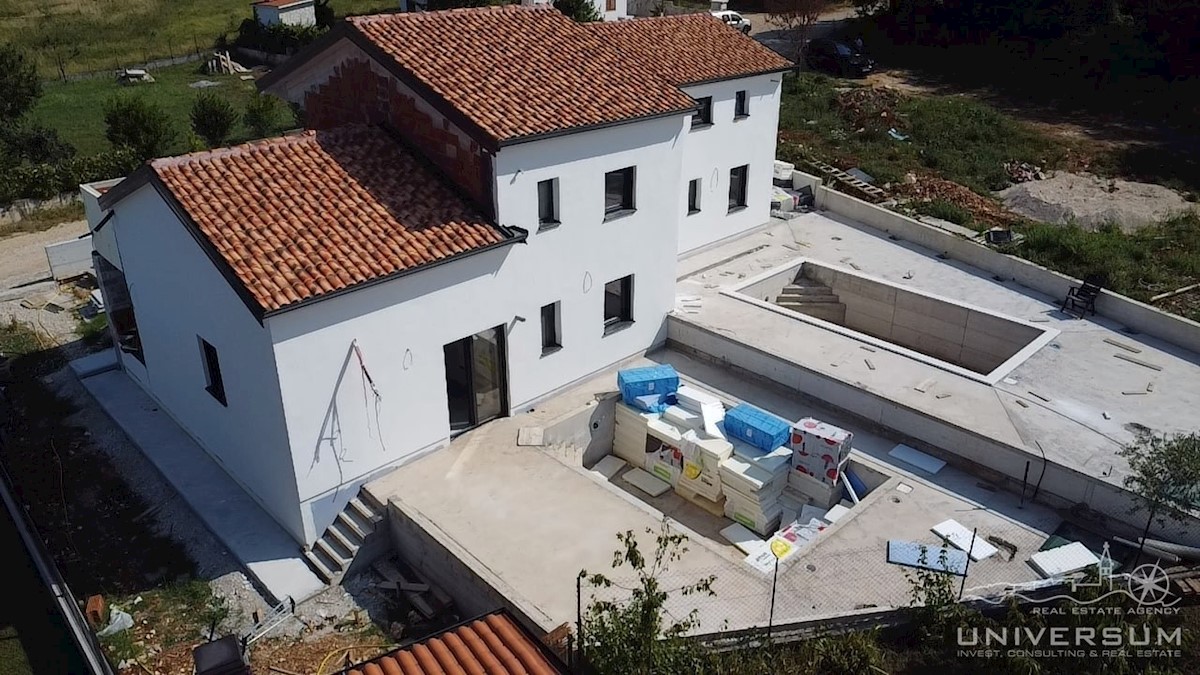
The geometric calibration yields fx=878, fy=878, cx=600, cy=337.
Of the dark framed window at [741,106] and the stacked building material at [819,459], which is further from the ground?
the dark framed window at [741,106]

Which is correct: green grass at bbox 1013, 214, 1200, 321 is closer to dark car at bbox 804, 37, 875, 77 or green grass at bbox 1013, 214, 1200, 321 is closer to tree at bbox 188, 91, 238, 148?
dark car at bbox 804, 37, 875, 77

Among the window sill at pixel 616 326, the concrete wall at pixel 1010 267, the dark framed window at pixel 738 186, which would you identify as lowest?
the concrete wall at pixel 1010 267

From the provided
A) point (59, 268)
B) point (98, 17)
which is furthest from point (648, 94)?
point (98, 17)

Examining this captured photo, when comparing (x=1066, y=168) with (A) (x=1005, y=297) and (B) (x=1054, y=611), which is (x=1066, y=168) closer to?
(A) (x=1005, y=297)

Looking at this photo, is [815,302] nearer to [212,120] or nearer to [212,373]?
[212,373]

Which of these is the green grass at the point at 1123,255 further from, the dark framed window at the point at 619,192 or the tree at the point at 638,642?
the tree at the point at 638,642

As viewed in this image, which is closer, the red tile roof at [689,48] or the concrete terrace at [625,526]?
the concrete terrace at [625,526]

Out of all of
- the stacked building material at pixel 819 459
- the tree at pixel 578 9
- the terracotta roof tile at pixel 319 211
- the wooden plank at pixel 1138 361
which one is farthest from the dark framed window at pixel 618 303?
the tree at pixel 578 9
